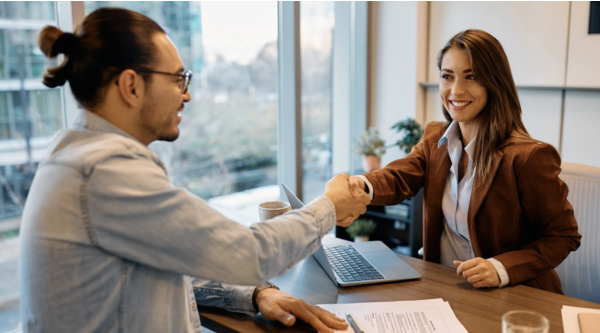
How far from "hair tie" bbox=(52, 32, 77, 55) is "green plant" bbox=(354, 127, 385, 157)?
2372 mm

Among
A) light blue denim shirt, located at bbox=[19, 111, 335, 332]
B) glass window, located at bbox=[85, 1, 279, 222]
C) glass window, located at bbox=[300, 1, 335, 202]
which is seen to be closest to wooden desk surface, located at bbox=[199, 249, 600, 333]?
light blue denim shirt, located at bbox=[19, 111, 335, 332]

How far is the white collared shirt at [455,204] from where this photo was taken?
175 cm

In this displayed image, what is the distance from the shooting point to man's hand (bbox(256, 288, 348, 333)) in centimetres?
120

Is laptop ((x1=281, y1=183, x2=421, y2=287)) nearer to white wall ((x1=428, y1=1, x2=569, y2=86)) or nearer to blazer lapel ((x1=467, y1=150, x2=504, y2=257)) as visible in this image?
blazer lapel ((x1=467, y1=150, x2=504, y2=257))

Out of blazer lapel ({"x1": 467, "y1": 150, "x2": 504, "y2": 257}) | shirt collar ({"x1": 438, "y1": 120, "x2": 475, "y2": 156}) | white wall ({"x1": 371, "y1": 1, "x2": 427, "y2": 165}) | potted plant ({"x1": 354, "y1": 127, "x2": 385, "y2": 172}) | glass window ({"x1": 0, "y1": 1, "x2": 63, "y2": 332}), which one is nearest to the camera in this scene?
blazer lapel ({"x1": 467, "y1": 150, "x2": 504, "y2": 257})

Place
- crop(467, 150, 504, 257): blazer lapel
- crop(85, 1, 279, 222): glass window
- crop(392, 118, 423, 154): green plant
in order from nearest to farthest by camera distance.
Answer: crop(467, 150, 504, 257): blazer lapel, crop(85, 1, 279, 222): glass window, crop(392, 118, 423, 154): green plant

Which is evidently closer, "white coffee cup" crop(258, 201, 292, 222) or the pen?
the pen

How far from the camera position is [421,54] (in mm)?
3543

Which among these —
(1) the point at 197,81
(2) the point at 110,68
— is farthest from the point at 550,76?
(2) the point at 110,68

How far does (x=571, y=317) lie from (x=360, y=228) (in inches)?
82.4

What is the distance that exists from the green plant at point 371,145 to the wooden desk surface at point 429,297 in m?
1.77

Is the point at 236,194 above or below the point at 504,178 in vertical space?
below

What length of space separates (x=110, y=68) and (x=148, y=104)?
0.11 meters

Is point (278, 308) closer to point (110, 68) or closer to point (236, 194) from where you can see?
point (110, 68)
